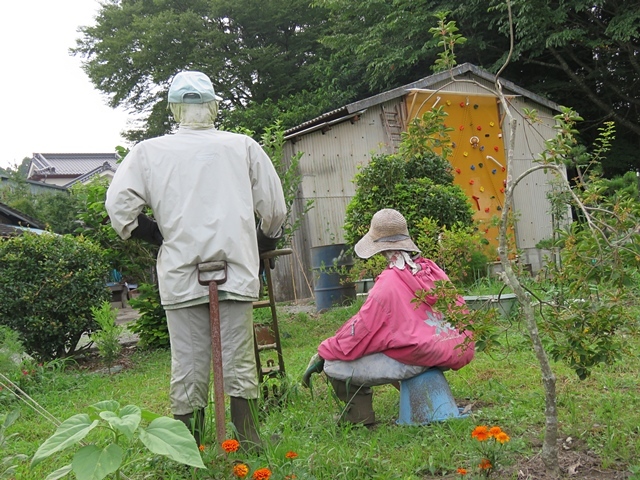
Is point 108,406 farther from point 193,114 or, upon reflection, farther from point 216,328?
point 193,114

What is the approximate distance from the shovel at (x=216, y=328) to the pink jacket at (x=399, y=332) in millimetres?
804

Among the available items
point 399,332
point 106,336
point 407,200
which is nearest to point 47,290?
point 106,336

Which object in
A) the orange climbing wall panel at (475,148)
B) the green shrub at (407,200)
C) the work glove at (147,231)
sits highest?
the orange climbing wall panel at (475,148)

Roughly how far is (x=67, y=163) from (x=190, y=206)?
146 ft

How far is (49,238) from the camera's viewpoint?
7.59 m

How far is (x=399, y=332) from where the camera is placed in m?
3.32

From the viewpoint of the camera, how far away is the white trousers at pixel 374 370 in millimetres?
3369

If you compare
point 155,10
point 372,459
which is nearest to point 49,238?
point 372,459

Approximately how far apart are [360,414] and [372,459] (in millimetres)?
703

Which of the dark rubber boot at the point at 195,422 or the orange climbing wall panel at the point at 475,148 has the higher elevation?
the orange climbing wall panel at the point at 475,148

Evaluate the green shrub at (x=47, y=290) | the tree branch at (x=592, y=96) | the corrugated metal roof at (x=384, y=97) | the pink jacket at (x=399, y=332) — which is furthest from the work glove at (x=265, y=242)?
the tree branch at (x=592, y=96)

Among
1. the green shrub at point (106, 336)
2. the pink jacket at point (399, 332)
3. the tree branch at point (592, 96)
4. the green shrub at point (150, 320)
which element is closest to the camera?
the pink jacket at point (399, 332)

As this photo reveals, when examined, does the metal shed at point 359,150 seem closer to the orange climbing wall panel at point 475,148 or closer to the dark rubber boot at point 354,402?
the orange climbing wall panel at point 475,148

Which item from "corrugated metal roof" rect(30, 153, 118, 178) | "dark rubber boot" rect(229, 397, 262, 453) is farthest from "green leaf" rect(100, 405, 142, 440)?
"corrugated metal roof" rect(30, 153, 118, 178)
